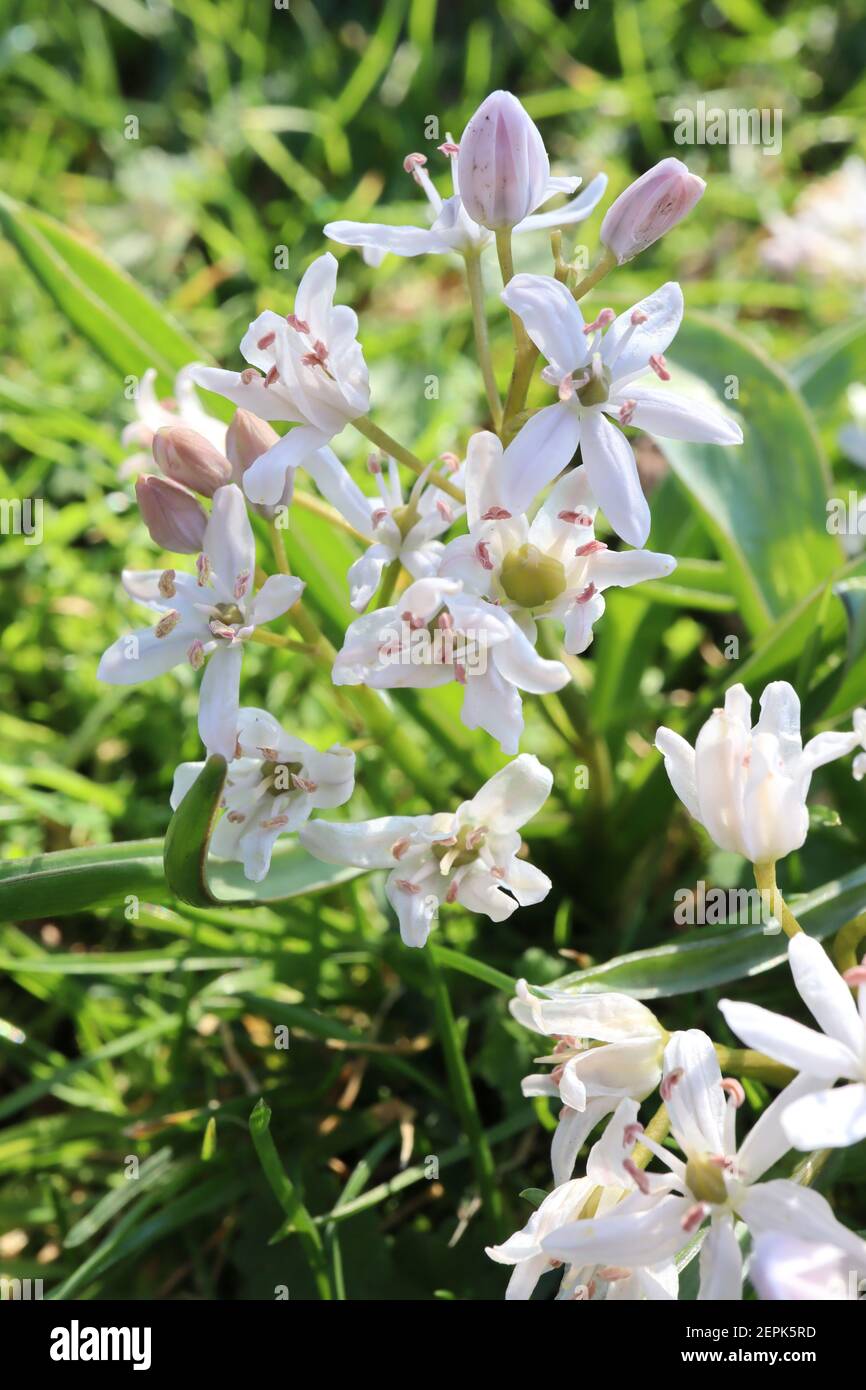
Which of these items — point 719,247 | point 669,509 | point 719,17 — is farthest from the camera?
point 719,17

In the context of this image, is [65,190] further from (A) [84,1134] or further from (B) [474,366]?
(A) [84,1134]

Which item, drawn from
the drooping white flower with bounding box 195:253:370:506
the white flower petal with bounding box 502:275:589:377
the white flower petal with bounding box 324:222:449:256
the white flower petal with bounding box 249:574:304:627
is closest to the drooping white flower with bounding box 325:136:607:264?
the white flower petal with bounding box 324:222:449:256

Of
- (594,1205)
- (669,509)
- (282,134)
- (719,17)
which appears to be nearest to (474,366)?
(669,509)

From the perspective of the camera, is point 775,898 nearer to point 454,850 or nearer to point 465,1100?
point 454,850

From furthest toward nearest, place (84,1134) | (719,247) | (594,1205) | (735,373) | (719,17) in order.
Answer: (719,17), (719,247), (735,373), (84,1134), (594,1205)

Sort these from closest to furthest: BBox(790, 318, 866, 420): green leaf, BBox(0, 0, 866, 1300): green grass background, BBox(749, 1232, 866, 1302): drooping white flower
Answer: BBox(749, 1232, 866, 1302): drooping white flower → BBox(0, 0, 866, 1300): green grass background → BBox(790, 318, 866, 420): green leaf

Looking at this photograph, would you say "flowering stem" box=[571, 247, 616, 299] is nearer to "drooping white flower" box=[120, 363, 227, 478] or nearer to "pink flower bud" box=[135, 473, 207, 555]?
"pink flower bud" box=[135, 473, 207, 555]

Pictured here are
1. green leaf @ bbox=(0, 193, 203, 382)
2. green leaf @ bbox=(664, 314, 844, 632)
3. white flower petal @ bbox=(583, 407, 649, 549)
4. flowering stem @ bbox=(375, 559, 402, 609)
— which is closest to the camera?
white flower petal @ bbox=(583, 407, 649, 549)

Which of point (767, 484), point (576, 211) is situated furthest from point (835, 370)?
point (576, 211)

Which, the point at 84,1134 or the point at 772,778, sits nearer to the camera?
the point at 772,778
